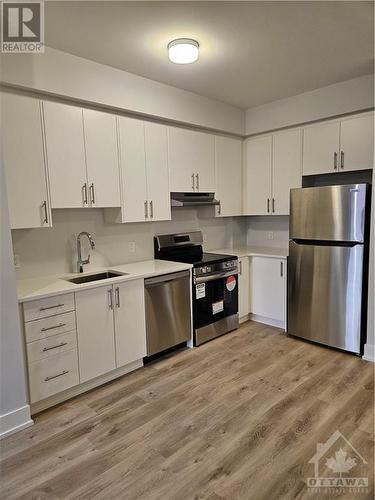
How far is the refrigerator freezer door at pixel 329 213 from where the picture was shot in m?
3.05

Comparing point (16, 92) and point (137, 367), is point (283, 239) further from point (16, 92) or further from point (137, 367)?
point (16, 92)

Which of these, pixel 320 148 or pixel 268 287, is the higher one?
pixel 320 148

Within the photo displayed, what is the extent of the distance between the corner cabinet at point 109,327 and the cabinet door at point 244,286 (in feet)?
4.81

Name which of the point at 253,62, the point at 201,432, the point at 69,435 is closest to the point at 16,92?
the point at 253,62

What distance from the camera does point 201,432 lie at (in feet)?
7.23

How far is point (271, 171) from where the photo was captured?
13.7ft

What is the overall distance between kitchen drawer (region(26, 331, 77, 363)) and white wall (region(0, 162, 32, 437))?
103 millimetres

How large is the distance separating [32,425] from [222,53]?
126 inches

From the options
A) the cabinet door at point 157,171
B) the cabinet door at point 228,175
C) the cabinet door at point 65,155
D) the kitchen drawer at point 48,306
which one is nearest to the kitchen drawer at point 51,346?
the kitchen drawer at point 48,306

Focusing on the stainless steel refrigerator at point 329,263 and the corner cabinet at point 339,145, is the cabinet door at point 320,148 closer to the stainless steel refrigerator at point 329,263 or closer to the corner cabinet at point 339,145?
the corner cabinet at point 339,145

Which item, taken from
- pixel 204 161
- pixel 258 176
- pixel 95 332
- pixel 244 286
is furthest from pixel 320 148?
pixel 95 332

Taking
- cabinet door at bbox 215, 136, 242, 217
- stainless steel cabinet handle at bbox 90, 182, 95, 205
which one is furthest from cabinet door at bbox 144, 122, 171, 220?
cabinet door at bbox 215, 136, 242, 217

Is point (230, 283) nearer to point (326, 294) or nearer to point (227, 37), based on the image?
point (326, 294)

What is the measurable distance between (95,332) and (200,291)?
1.22 metres
